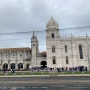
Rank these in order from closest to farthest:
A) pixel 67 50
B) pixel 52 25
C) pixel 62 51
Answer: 1. pixel 62 51
2. pixel 67 50
3. pixel 52 25

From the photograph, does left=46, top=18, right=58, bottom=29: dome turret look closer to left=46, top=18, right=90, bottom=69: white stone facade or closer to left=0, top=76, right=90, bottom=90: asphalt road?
left=46, top=18, right=90, bottom=69: white stone facade

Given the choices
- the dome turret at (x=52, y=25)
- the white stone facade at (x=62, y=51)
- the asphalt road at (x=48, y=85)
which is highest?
the dome turret at (x=52, y=25)

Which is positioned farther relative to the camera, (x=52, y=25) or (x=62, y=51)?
(x=52, y=25)

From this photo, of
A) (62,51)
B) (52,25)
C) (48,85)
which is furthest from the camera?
(52,25)

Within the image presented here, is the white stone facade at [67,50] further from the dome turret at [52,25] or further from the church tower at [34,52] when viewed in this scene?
the church tower at [34,52]

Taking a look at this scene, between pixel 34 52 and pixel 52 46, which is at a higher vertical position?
pixel 52 46

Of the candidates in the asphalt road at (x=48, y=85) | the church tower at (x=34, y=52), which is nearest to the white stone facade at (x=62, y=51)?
the church tower at (x=34, y=52)

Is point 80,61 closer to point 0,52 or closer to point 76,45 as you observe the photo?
point 76,45

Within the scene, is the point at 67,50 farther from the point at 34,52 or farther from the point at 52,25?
the point at 34,52

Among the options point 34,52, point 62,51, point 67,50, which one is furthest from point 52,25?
point 34,52

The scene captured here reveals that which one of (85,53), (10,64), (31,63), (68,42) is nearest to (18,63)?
(10,64)

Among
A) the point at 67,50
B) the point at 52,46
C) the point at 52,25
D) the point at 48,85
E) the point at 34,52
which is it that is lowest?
the point at 48,85

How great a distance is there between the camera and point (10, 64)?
264 feet

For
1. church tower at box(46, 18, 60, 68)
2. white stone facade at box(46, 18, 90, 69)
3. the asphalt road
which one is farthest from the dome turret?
the asphalt road
